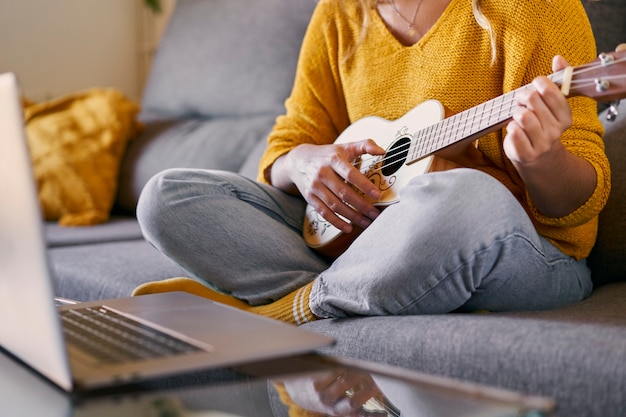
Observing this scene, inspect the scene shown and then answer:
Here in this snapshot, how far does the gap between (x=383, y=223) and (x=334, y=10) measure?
595 millimetres

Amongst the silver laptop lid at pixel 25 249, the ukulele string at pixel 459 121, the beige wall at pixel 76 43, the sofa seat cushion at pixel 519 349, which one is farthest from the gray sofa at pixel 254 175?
the beige wall at pixel 76 43

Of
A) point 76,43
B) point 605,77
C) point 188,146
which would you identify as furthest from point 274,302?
point 76,43

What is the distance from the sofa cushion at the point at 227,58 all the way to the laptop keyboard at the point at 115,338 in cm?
125

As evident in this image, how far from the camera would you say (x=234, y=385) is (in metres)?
0.68

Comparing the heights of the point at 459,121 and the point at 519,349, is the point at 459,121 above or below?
above

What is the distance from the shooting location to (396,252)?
2.93 feet

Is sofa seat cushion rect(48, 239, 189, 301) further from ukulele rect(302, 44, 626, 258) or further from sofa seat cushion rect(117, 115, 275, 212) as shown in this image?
sofa seat cushion rect(117, 115, 275, 212)

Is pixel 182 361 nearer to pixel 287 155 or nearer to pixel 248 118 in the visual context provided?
pixel 287 155

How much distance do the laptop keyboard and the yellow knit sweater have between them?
1.86 feet

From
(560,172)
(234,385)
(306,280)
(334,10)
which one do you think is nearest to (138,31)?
(334,10)

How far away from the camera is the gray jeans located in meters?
0.87

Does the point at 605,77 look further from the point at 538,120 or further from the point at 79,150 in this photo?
the point at 79,150

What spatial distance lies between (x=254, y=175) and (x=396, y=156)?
0.63 meters

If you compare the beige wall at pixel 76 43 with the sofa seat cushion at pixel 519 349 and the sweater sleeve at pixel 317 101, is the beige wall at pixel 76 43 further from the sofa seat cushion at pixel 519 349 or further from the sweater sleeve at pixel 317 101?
the sofa seat cushion at pixel 519 349
